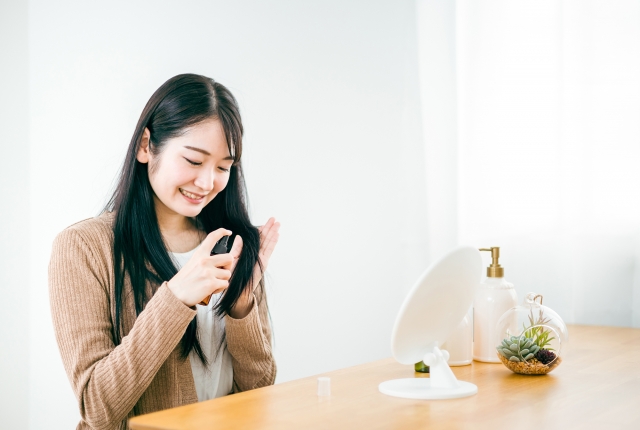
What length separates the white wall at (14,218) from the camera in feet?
8.41

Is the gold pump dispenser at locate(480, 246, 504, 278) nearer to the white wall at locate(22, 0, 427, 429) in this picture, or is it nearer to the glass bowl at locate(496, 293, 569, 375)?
the glass bowl at locate(496, 293, 569, 375)

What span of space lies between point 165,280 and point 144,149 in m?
0.28

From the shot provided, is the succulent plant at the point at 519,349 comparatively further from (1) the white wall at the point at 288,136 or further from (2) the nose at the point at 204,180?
(1) the white wall at the point at 288,136

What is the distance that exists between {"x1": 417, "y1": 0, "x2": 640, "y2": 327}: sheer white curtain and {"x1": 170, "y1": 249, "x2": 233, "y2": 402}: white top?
0.88 meters

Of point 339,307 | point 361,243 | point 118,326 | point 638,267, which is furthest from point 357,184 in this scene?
point 118,326

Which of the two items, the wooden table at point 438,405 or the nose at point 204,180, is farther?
the nose at point 204,180

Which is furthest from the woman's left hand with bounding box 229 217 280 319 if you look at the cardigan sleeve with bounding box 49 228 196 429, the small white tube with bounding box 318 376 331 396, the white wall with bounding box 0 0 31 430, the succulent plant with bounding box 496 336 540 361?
the white wall with bounding box 0 0 31 430

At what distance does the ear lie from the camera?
1.43 m

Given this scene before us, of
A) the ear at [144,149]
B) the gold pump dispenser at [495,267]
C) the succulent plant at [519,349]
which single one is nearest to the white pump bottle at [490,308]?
the gold pump dispenser at [495,267]

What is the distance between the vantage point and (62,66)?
103 inches

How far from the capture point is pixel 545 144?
189cm

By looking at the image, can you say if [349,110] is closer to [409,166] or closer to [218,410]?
[409,166]

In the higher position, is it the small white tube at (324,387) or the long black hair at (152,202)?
the long black hair at (152,202)

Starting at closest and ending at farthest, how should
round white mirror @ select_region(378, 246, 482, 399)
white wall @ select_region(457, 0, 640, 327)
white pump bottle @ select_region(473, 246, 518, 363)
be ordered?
1. round white mirror @ select_region(378, 246, 482, 399)
2. white pump bottle @ select_region(473, 246, 518, 363)
3. white wall @ select_region(457, 0, 640, 327)
